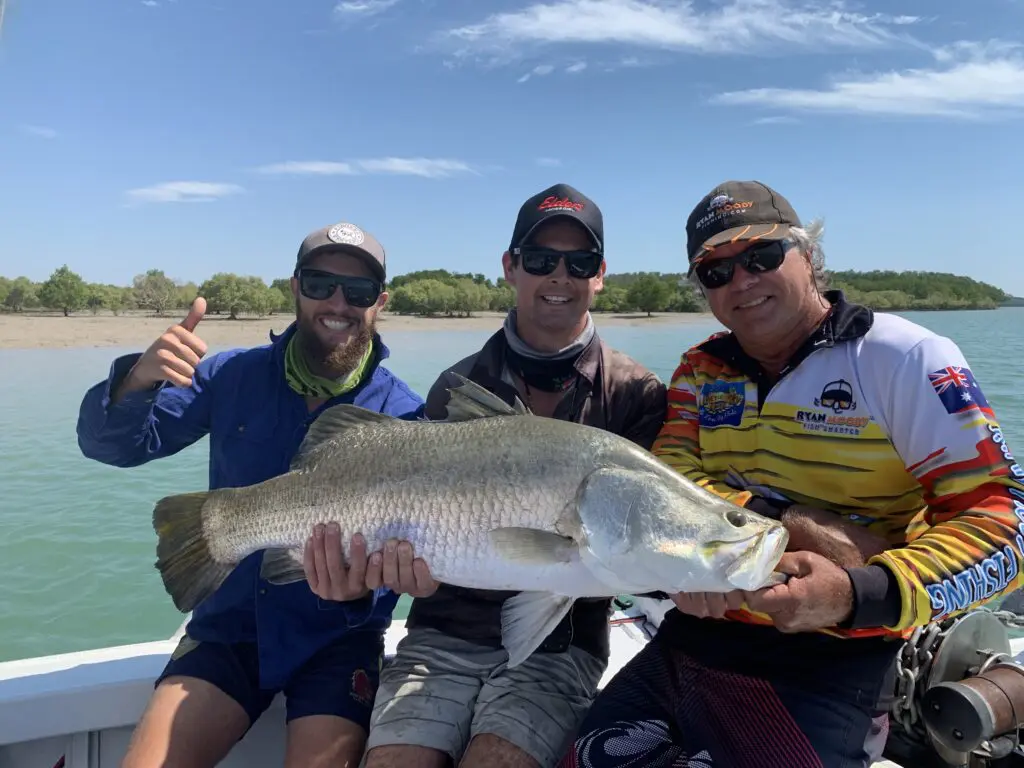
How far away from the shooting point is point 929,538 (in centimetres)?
236

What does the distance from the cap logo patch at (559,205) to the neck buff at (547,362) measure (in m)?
0.60

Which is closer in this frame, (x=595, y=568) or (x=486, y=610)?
(x=595, y=568)

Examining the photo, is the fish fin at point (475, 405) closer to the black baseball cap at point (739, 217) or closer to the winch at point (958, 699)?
the black baseball cap at point (739, 217)

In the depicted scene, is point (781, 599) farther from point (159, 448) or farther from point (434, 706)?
point (159, 448)

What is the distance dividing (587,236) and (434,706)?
2.30m

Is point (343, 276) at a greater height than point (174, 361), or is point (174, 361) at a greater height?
point (343, 276)

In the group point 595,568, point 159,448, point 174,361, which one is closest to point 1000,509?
point 595,568

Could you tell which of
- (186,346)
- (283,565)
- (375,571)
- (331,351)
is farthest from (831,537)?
(186,346)

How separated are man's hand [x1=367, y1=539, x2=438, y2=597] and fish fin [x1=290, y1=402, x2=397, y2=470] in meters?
0.54

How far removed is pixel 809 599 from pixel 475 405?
1.42 metres

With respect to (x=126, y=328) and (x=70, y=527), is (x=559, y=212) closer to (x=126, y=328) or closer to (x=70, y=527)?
(x=70, y=527)

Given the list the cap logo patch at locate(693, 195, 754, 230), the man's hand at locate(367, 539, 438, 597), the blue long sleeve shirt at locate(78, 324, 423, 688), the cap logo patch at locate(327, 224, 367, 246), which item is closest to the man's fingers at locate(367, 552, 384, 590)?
the man's hand at locate(367, 539, 438, 597)

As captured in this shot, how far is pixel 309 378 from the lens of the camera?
3539mm

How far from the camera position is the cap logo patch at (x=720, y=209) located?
3.01 meters
